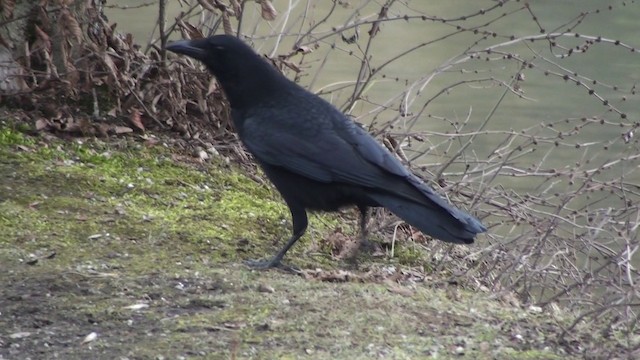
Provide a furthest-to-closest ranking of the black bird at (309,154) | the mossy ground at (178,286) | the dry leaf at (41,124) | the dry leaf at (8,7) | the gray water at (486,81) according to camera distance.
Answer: the gray water at (486,81) < the dry leaf at (41,124) < the dry leaf at (8,7) < the black bird at (309,154) < the mossy ground at (178,286)

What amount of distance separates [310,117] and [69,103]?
1942mm

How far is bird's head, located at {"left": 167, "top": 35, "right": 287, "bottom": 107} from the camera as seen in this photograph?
552cm

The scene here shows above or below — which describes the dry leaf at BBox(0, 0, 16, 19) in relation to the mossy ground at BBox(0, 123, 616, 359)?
above

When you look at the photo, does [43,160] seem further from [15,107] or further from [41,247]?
[41,247]

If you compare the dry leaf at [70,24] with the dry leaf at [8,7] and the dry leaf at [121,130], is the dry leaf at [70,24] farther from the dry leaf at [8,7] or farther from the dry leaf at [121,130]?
the dry leaf at [121,130]

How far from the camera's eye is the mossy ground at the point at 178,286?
409 centimetres

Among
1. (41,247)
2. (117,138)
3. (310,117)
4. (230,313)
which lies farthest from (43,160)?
(230,313)

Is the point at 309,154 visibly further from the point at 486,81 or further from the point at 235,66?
the point at 486,81

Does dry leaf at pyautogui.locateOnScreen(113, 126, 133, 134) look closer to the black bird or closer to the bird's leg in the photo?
the black bird

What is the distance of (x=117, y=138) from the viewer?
21.7 ft

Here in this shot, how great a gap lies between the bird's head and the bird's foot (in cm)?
76

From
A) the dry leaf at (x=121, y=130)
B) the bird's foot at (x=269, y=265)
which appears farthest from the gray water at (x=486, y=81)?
the bird's foot at (x=269, y=265)

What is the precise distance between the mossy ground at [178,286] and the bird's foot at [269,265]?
0.07m

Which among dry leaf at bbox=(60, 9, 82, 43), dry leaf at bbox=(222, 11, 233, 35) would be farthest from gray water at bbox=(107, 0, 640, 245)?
dry leaf at bbox=(60, 9, 82, 43)
